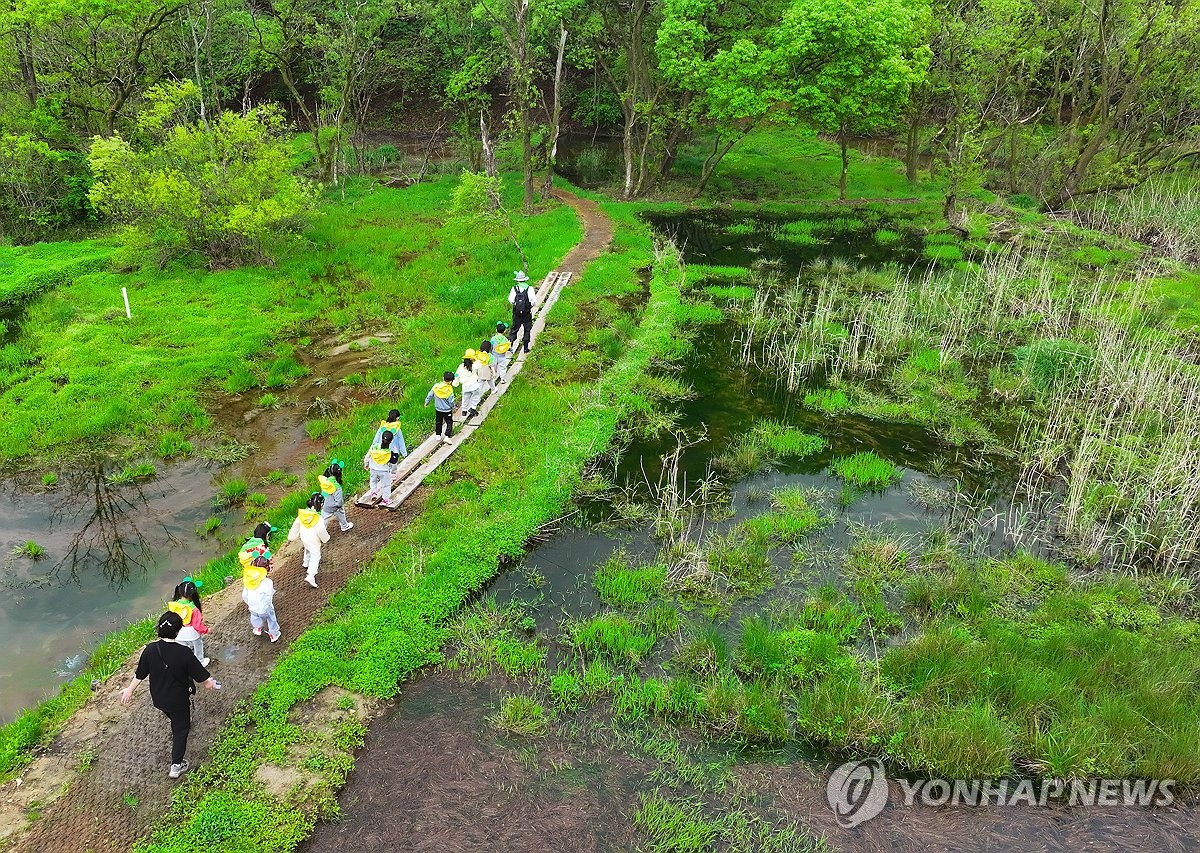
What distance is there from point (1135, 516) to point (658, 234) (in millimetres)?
20279

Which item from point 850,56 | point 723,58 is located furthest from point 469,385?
point 850,56

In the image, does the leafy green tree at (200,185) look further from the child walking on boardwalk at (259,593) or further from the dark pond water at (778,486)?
the child walking on boardwalk at (259,593)

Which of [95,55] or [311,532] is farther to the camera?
[95,55]

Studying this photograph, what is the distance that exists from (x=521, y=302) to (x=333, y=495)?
7720 mm

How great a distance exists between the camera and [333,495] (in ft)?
36.7

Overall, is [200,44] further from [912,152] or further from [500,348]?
[912,152]

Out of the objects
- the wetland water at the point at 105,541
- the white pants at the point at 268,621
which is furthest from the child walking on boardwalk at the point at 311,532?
the wetland water at the point at 105,541

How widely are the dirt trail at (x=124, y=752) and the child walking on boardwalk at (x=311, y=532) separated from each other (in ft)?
1.00

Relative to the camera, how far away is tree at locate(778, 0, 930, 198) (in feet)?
88.4

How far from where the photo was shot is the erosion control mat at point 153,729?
7.14 m

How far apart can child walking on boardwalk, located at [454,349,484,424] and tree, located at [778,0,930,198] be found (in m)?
21.2

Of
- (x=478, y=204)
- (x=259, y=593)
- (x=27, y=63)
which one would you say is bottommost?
(x=259, y=593)

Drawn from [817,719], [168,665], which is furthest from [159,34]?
[817,719]

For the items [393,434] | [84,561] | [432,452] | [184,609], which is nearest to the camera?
[184,609]
